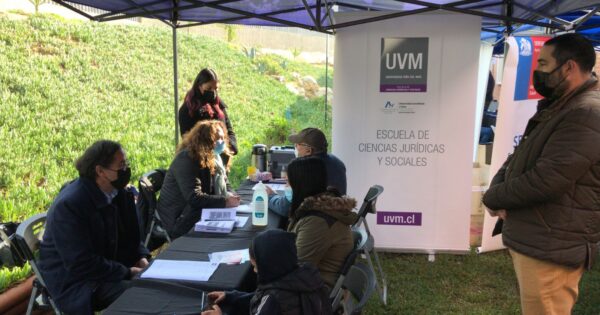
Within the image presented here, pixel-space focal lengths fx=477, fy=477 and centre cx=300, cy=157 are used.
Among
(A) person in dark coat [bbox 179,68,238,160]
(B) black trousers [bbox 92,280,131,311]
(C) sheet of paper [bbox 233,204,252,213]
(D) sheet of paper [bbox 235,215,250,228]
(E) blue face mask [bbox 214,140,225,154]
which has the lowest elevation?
(B) black trousers [bbox 92,280,131,311]

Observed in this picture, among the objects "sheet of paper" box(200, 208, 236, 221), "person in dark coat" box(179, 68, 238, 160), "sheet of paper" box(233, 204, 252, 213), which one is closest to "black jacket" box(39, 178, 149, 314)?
"sheet of paper" box(200, 208, 236, 221)

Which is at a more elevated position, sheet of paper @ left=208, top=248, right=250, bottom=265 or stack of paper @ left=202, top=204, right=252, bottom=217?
stack of paper @ left=202, top=204, right=252, bottom=217

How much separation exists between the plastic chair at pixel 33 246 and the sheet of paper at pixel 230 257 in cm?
84

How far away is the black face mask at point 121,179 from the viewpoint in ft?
8.19

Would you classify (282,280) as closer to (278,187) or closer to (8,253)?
(8,253)

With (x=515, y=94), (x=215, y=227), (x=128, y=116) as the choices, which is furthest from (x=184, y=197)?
(x=128, y=116)

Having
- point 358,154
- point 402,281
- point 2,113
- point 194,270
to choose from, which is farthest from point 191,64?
point 194,270

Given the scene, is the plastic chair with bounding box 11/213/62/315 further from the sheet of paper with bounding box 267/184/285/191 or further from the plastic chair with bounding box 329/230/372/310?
the sheet of paper with bounding box 267/184/285/191

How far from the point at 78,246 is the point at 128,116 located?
248 inches

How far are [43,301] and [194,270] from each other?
97 centimetres

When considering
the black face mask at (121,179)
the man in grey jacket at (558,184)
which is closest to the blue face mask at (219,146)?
the black face mask at (121,179)

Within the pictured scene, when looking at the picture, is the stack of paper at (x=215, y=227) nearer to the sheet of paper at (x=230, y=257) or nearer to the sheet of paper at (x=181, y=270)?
the sheet of paper at (x=230, y=257)

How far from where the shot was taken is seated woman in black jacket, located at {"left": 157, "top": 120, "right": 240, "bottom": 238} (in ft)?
10.4

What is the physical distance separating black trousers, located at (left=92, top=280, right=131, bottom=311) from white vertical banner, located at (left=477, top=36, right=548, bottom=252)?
3373 mm
